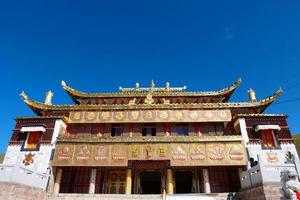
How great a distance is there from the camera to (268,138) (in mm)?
16297

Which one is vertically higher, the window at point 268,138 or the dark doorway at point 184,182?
the window at point 268,138

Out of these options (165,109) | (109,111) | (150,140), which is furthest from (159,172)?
(109,111)

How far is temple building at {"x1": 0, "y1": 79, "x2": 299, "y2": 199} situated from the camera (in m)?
15.5

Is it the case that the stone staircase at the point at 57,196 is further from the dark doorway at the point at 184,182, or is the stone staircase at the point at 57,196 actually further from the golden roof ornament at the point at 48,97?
the golden roof ornament at the point at 48,97

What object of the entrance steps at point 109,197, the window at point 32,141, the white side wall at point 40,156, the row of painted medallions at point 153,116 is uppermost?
the row of painted medallions at point 153,116

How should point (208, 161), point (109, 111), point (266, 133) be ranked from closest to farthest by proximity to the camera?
point (208, 161)
point (266, 133)
point (109, 111)

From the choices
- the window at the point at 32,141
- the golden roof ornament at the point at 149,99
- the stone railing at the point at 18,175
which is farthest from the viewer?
the golden roof ornament at the point at 149,99

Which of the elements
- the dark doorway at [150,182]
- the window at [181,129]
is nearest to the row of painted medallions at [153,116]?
the window at [181,129]

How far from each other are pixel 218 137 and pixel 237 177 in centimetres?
311

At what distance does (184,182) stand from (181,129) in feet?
14.6

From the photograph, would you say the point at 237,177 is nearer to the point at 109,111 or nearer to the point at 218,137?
the point at 218,137

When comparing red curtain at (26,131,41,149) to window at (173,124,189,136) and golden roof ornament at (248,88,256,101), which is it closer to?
window at (173,124,189,136)

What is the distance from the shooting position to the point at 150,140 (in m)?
16.1

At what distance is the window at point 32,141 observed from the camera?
16578 mm
